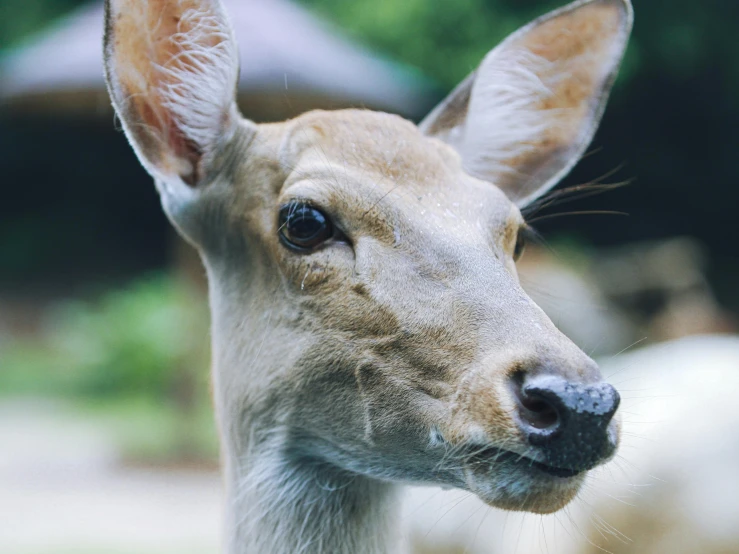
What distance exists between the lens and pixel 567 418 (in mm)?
2082

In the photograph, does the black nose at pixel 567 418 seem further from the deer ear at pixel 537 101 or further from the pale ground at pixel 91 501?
the pale ground at pixel 91 501

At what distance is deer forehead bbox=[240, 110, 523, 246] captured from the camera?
2.69m

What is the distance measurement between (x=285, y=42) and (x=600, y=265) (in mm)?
7249

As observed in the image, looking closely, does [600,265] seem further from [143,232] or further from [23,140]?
[23,140]

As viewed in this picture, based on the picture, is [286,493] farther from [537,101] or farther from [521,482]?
[537,101]

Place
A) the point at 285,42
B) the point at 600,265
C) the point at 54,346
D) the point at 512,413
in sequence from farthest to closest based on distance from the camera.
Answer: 1. the point at 54,346
2. the point at 600,265
3. the point at 285,42
4. the point at 512,413

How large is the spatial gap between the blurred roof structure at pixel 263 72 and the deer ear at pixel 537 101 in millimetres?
6704

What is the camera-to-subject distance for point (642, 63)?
1803cm

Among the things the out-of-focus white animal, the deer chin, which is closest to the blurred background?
the out-of-focus white animal

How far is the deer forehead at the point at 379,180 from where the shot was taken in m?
2.69

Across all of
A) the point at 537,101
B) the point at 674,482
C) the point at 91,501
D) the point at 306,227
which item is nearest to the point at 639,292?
the point at 91,501

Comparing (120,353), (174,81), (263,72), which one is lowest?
(120,353)

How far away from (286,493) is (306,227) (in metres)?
0.82

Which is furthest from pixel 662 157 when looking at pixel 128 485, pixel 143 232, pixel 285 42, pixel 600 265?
pixel 128 485
